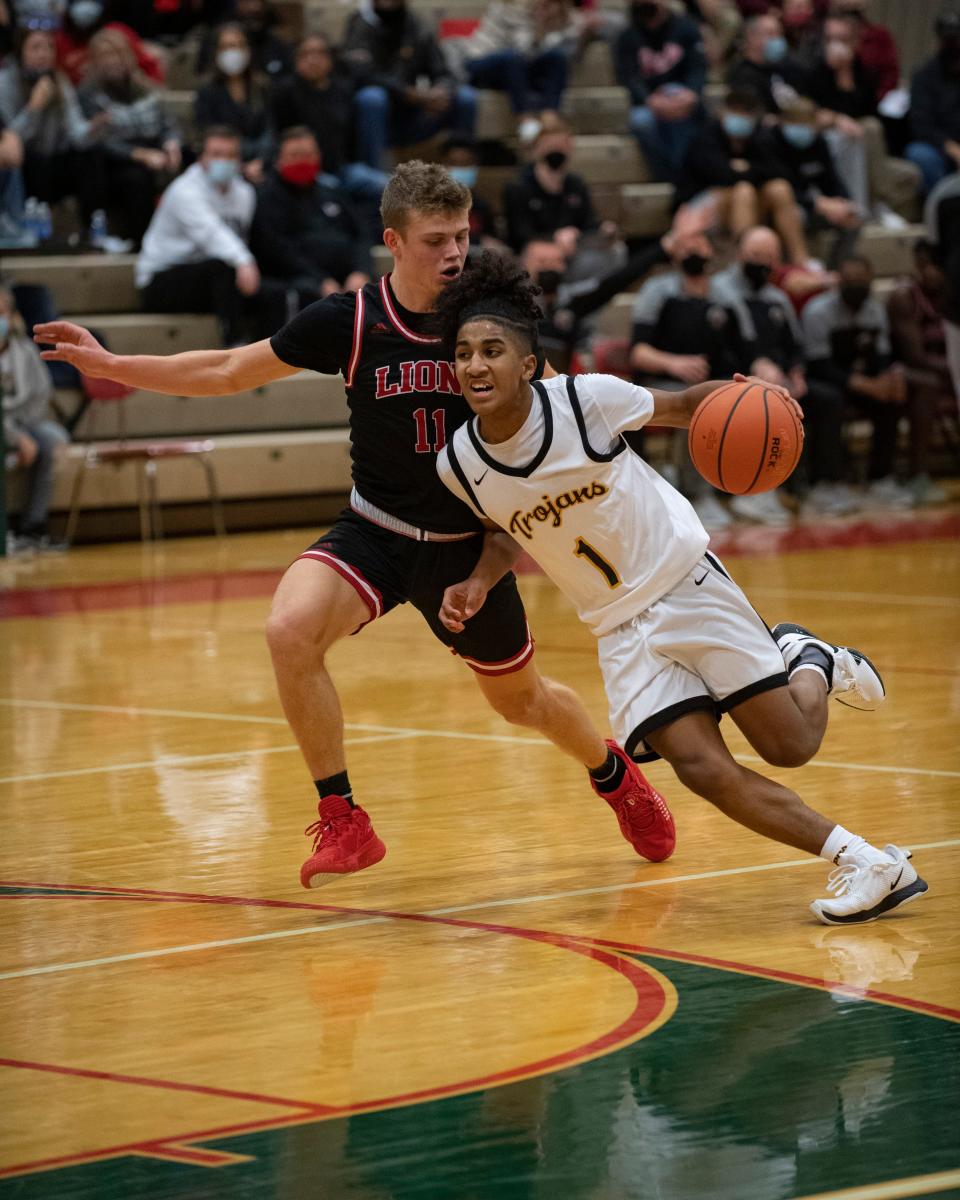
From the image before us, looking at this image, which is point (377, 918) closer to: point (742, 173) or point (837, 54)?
point (742, 173)

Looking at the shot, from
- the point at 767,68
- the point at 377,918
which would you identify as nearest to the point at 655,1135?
the point at 377,918

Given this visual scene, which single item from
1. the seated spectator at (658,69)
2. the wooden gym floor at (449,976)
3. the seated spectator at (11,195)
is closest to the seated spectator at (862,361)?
the seated spectator at (658,69)

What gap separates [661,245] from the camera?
15680mm

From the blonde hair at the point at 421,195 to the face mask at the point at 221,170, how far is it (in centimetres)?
997

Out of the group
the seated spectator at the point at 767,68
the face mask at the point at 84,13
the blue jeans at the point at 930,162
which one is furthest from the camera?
the blue jeans at the point at 930,162

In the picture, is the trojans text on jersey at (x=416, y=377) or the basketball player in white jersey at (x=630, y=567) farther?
the trojans text on jersey at (x=416, y=377)

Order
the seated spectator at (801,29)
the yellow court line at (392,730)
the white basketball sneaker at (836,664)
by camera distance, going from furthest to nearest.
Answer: the seated spectator at (801,29), the yellow court line at (392,730), the white basketball sneaker at (836,664)

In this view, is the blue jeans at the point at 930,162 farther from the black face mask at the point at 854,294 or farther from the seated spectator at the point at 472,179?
the seated spectator at the point at 472,179

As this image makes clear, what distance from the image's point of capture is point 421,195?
537cm

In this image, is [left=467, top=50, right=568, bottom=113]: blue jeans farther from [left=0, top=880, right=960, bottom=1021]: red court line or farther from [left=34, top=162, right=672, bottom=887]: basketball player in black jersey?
[left=0, top=880, right=960, bottom=1021]: red court line

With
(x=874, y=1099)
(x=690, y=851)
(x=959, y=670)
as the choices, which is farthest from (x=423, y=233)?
(x=959, y=670)

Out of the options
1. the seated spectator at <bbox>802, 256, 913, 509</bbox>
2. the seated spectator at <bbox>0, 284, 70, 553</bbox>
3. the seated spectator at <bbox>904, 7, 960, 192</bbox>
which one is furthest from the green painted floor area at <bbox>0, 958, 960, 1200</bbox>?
the seated spectator at <bbox>904, 7, 960, 192</bbox>

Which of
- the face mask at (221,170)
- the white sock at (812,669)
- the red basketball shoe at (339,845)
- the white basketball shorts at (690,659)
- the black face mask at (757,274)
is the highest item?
the face mask at (221,170)

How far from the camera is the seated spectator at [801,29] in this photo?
20.3 metres
